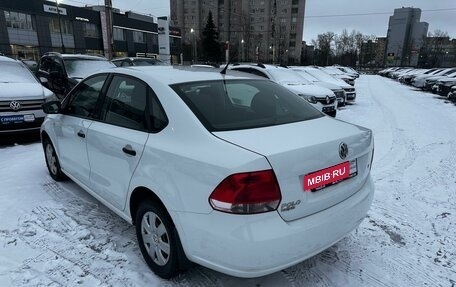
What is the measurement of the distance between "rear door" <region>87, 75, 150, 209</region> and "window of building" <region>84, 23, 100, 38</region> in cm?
5592

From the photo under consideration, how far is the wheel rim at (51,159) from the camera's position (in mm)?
4616

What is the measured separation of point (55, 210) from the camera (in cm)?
385

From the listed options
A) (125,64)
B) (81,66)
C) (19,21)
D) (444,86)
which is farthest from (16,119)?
(19,21)

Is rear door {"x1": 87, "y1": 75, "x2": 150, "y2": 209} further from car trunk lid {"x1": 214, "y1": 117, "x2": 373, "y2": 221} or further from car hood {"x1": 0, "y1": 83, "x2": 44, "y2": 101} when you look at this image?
car hood {"x1": 0, "y1": 83, "x2": 44, "y2": 101}

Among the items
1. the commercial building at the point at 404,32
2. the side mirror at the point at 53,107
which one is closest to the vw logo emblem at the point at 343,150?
the side mirror at the point at 53,107

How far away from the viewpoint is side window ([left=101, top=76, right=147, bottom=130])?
2828 millimetres

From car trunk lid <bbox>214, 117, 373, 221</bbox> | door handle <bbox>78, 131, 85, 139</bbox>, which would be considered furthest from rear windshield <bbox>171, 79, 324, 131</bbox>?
door handle <bbox>78, 131, 85, 139</bbox>

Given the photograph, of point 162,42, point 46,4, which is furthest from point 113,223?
point 46,4

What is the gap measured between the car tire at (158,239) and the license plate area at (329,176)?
1.03 metres

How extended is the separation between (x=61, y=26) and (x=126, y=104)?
178 feet

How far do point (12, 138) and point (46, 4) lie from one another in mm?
47930

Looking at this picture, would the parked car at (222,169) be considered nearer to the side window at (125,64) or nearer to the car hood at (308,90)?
the car hood at (308,90)

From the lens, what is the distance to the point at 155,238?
2.71 meters

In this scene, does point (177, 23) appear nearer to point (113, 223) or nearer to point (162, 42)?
point (162, 42)
